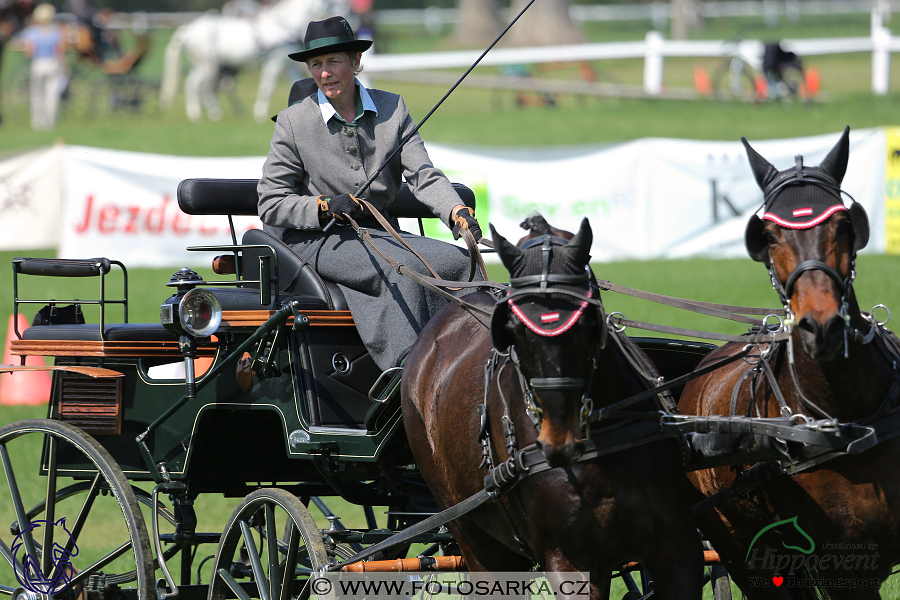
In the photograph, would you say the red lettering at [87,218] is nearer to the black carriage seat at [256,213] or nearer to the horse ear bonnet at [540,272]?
the black carriage seat at [256,213]

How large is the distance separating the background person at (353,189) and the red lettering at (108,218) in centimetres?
914

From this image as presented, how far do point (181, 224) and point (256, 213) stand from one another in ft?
28.4

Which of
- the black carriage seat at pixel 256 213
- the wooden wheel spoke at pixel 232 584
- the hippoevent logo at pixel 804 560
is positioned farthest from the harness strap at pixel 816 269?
the wooden wheel spoke at pixel 232 584

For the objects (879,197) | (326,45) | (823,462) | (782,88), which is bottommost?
(823,462)

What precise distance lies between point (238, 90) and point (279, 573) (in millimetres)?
27734

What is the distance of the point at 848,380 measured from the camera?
335 centimetres

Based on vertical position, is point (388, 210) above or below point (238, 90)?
below

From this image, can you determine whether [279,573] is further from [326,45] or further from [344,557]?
[326,45]

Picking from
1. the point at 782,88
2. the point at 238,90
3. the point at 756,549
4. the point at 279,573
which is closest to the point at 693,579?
the point at 756,549

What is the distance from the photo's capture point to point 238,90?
31.1 metres

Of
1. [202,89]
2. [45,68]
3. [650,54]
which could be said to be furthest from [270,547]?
[202,89]

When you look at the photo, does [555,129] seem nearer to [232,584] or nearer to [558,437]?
[232,584]

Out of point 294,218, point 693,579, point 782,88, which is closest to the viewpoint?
point 693,579

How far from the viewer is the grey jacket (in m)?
4.74
